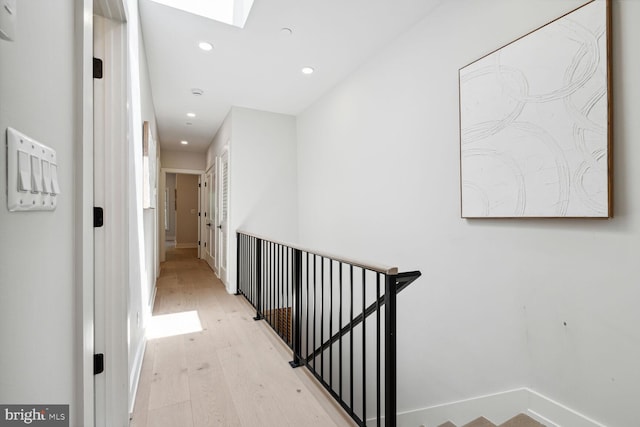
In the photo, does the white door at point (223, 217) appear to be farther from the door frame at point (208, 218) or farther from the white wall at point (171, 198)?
the white wall at point (171, 198)

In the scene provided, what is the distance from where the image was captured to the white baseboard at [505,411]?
1.56 meters

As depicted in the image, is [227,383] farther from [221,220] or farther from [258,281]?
[221,220]

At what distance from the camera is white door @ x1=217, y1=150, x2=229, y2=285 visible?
14.6 ft

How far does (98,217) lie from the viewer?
137cm

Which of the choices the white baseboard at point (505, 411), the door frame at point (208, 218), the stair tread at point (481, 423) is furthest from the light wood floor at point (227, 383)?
the door frame at point (208, 218)

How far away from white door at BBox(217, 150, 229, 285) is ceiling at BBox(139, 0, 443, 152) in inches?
36.2

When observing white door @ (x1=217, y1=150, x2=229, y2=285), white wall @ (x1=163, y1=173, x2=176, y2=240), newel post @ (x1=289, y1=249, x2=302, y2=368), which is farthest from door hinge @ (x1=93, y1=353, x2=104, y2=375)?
white wall @ (x1=163, y1=173, x2=176, y2=240)

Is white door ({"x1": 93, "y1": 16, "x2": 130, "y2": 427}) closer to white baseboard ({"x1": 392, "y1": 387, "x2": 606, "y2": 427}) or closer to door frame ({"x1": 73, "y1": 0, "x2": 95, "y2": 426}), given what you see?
door frame ({"x1": 73, "y1": 0, "x2": 95, "y2": 426})

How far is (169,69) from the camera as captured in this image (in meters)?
3.21

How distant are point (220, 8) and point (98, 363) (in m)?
2.58

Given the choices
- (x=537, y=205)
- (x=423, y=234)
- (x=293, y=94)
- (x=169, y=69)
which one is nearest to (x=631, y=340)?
(x=537, y=205)

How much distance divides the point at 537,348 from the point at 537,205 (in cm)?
79

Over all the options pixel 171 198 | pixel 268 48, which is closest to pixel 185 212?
pixel 171 198

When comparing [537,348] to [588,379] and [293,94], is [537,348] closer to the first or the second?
[588,379]
